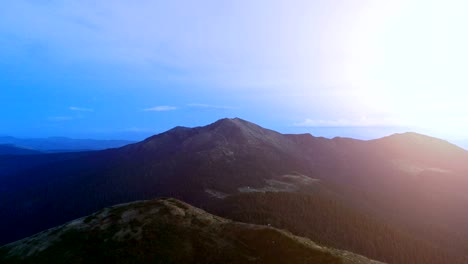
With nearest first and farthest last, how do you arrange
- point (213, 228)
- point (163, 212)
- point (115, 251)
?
point (115, 251) < point (213, 228) < point (163, 212)

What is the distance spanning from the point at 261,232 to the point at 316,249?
17.7 meters

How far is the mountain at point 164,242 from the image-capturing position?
327 feet

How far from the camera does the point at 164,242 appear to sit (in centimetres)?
10875

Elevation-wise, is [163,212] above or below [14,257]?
above

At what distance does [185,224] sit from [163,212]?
11654mm

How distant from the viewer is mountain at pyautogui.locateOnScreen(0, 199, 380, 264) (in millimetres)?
99750

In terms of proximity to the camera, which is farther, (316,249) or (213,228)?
(213,228)

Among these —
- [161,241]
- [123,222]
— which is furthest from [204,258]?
[123,222]

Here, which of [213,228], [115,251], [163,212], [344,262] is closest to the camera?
[344,262]

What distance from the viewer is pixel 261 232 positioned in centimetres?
10844

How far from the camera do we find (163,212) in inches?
4958

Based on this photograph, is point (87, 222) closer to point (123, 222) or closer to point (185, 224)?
A: point (123, 222)

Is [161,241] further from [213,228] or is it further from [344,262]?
[344,262]

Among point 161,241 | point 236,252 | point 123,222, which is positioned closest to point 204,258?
point 236,252
